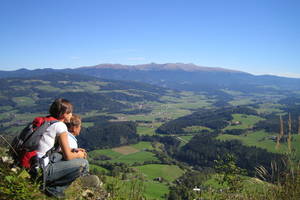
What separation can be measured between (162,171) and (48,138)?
53699 millimetres

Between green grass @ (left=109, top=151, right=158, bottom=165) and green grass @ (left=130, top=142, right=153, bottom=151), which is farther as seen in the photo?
green grass @ (left=130, top=142, right=153, bottom=151)

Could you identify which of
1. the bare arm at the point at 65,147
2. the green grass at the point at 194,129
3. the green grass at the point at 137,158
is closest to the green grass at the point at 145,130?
the green grass at the point at 194,129

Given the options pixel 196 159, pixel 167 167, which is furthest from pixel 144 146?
pixel 167 167

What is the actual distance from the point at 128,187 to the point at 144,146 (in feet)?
262

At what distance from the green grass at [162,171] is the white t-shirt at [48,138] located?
48.0 m

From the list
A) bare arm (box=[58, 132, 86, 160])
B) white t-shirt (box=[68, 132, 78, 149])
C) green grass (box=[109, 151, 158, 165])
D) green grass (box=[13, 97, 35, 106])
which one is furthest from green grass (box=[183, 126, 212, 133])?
green grass (box=[13, 97, 35, 106])

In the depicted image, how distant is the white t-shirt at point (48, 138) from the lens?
4023mm

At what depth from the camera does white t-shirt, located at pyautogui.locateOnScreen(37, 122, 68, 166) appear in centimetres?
402

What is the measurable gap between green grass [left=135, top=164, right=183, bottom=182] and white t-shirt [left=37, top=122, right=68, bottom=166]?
47992 mm

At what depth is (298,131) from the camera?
405cm

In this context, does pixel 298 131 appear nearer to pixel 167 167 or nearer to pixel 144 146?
pixel 167 167

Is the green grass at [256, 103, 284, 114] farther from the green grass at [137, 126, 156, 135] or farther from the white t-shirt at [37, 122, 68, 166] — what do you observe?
the white t-shirt at [37, 122, 68, 166]

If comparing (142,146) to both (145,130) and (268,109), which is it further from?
(268,109)

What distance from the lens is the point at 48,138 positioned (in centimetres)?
407
